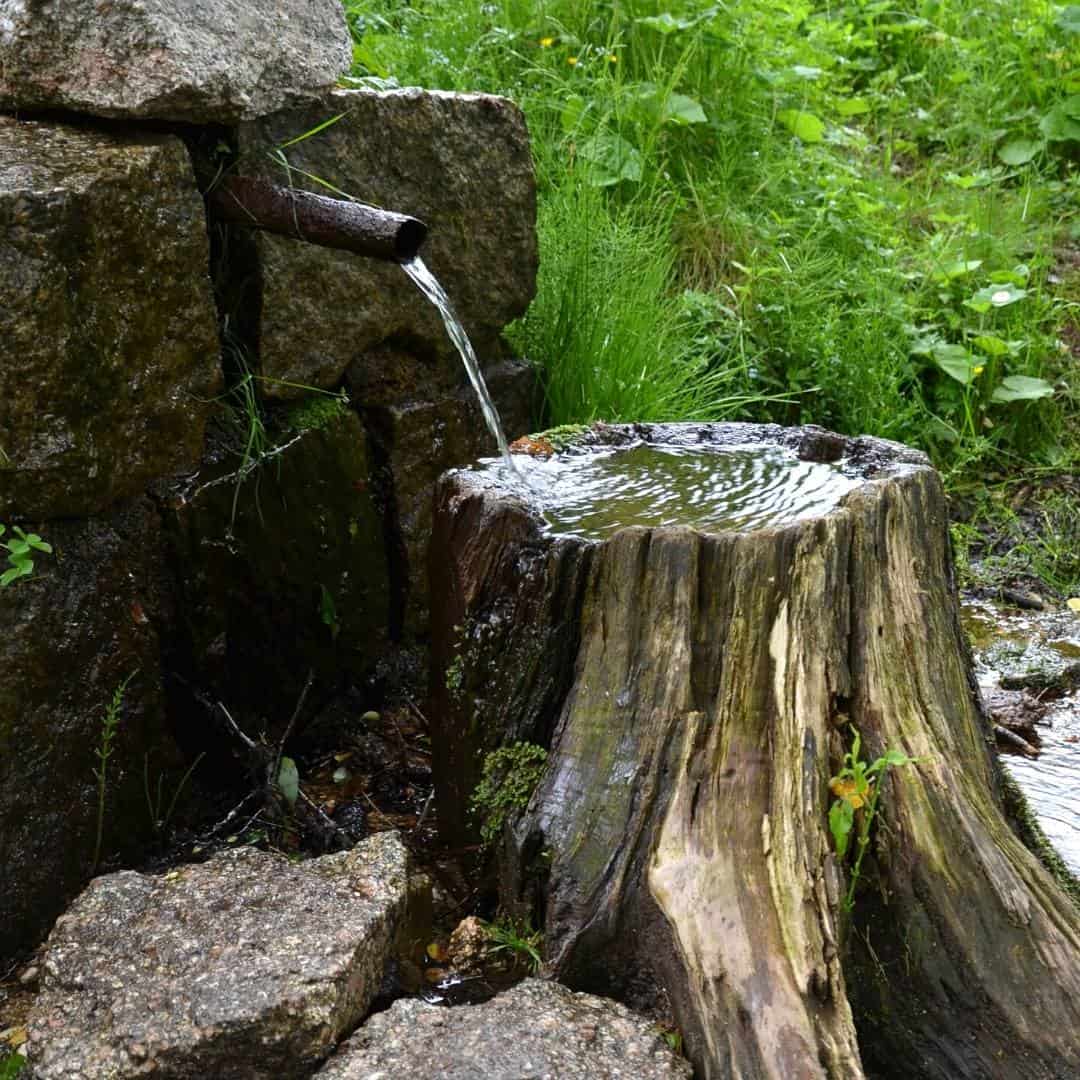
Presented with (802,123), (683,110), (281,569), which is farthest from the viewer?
(802,123)

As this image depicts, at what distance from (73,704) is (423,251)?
1469 millimetres

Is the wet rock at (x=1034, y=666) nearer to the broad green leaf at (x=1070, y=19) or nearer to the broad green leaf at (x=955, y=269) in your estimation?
the broad green leaf at (x=955, y=269)

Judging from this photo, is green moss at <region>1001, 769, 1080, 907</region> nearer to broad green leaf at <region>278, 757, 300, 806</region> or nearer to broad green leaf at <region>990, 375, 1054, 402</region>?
broad green leaf at <region>278, 757, 300, 806</region>

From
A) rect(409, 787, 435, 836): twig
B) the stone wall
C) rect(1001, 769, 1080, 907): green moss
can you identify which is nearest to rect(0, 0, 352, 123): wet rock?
the stone wall

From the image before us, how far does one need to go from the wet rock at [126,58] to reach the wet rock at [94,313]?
0.05 m

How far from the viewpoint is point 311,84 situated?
2.88 meters

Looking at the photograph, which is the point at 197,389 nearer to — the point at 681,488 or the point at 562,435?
the point at 562,435

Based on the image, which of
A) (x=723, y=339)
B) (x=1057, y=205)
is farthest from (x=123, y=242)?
(x=1057, y=205)

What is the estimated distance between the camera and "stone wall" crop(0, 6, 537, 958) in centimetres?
244

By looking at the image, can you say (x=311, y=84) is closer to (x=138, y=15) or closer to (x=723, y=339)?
(x=138, y=15)

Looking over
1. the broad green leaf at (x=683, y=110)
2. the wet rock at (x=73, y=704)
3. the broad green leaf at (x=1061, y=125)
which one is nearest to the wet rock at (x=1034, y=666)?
the wet rock at (x=73, y=704)

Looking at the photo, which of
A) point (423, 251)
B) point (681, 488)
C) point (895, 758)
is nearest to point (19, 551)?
point (681, 488)

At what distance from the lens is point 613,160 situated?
4973mm

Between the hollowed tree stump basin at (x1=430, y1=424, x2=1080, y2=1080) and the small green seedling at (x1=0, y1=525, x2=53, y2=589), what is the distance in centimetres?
78
